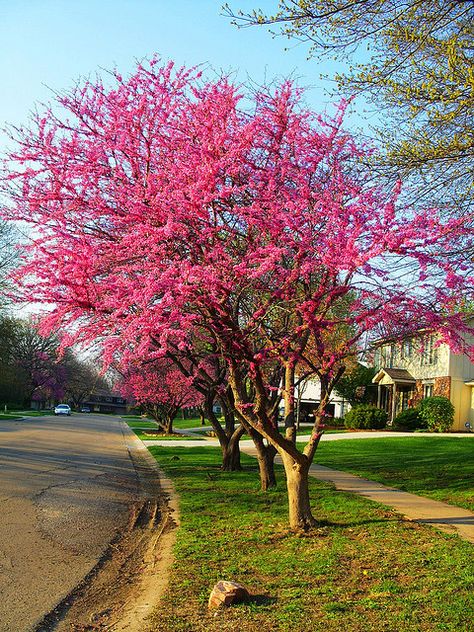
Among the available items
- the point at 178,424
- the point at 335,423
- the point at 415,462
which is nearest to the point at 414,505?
the point at 415,462

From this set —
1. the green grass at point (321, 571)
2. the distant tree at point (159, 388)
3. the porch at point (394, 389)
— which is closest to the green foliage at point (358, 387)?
the porch at point (394, 389)

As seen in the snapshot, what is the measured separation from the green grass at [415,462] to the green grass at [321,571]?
2.65m

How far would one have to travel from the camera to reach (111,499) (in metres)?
13.0

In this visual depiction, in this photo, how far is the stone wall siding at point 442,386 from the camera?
3350 cm

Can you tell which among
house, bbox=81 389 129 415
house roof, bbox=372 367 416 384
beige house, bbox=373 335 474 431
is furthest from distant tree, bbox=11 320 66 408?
house, bbox=81 389 129 415

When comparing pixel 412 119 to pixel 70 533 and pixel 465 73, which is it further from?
pixel 70 533

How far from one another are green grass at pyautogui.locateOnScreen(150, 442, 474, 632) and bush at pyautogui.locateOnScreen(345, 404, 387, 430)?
79.9ft

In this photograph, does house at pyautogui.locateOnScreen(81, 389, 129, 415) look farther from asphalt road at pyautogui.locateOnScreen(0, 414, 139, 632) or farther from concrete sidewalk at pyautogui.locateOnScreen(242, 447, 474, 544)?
concrete sidewalk at pyautogui.locateOnScreen(242, 447, 474, 544)

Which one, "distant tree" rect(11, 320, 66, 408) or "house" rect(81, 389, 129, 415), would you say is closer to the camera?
"distant tree" rect(11, 320, 66, 408)

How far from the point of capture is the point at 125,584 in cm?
702

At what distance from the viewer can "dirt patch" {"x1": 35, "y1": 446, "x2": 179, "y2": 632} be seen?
563 cm

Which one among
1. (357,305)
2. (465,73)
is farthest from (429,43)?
(357,305)

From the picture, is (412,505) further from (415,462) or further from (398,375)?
(398,375)

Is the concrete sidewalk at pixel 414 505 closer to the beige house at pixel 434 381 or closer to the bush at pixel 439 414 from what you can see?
the beige house at pixel 434 381
